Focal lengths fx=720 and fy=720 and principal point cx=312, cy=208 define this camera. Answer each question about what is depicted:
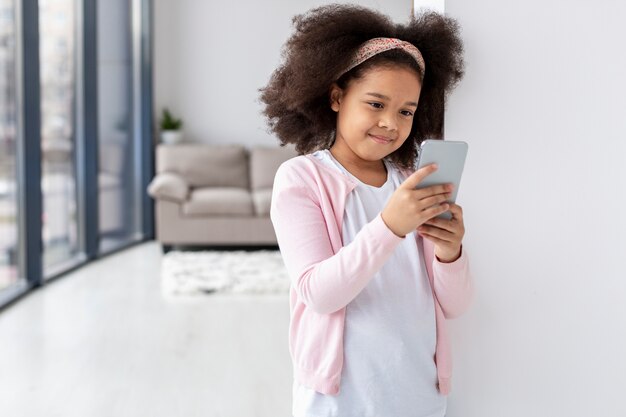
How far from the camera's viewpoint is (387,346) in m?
1.18

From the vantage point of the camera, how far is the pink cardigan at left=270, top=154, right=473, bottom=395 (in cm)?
112

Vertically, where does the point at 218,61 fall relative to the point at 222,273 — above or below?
above

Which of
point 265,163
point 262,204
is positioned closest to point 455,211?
point 262,204

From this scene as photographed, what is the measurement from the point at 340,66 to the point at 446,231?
347mm

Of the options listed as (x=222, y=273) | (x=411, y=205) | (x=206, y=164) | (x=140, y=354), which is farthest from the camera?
(x=206, y=164)

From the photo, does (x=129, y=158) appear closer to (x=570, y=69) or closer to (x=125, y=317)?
(x=125, y=317)

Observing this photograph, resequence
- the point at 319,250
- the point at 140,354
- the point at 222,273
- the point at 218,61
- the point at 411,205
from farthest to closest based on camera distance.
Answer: the point at 218,61, the point at 222,273, the point at 140,354, the point at 319,250, the point at 411,205

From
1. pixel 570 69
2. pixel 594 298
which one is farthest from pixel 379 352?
pixel 570 69

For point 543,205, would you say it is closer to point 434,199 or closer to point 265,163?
point 434,199

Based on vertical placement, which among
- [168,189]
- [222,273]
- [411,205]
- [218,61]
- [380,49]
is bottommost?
[222,273]

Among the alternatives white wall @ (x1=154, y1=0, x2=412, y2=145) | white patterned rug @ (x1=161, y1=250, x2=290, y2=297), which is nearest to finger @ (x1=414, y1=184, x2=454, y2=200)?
white patterned rug @ (x1=161, y1=250, x2=290, y2=297)

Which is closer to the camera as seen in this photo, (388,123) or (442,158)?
(442,158)

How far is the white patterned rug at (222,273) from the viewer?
4.30 metres

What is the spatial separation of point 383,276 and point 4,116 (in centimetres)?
303
